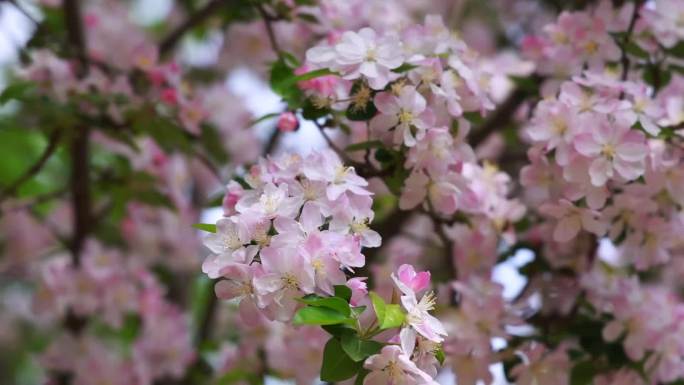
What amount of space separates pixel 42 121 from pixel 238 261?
0.79m

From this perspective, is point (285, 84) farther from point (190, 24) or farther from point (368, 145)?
point (190, 24)

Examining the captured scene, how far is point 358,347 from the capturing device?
896 mm

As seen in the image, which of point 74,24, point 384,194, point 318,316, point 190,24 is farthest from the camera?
point 190,24

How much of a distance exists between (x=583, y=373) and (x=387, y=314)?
1.84 ft

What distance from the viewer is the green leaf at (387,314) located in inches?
34.4

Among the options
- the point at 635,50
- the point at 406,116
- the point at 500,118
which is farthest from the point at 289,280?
the point at 500,118

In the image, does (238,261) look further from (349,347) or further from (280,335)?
(280,335)

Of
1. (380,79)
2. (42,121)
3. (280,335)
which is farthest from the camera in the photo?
(280,335)

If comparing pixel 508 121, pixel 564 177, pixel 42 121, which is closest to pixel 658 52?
pixel 564 177

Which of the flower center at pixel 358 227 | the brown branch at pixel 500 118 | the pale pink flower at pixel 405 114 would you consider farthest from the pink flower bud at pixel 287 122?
the brown branch at pixel 500 118

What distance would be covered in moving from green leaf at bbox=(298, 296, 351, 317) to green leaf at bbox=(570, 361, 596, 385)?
1.88ft

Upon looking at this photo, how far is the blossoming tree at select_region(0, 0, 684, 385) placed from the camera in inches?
36.9

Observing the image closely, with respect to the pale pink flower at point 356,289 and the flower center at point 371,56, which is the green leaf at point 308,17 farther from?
the pale pink flower at point 356,289

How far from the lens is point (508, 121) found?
1.86 metres
